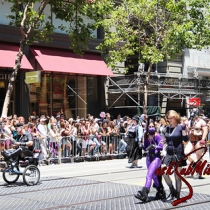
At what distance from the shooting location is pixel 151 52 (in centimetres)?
2755

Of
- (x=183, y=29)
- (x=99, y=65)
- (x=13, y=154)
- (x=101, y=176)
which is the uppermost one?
(x=183, y=29)

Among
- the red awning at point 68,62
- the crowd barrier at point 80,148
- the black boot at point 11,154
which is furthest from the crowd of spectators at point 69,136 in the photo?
the red awning at point 68,62

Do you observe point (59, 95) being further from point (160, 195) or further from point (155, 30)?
point (160, 195)

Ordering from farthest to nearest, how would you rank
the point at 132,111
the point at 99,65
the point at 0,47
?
the point at 132,111 → the point at 99,65 → the point at 0,47

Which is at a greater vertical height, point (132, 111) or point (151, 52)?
point (151, 52)

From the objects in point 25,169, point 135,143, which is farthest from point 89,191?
point 135,143

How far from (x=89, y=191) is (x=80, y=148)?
854 cm

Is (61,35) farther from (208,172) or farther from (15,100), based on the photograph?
(208,172)

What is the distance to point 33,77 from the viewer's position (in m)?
23.5

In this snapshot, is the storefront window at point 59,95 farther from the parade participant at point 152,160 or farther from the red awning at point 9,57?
the parade participant at point 152,160

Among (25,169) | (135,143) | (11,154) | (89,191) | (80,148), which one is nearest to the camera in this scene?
(89,191)

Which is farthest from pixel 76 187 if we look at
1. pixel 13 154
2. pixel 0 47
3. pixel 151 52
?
pixel 151 52

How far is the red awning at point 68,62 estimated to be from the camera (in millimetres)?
26048

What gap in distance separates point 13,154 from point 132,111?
2011 cm
